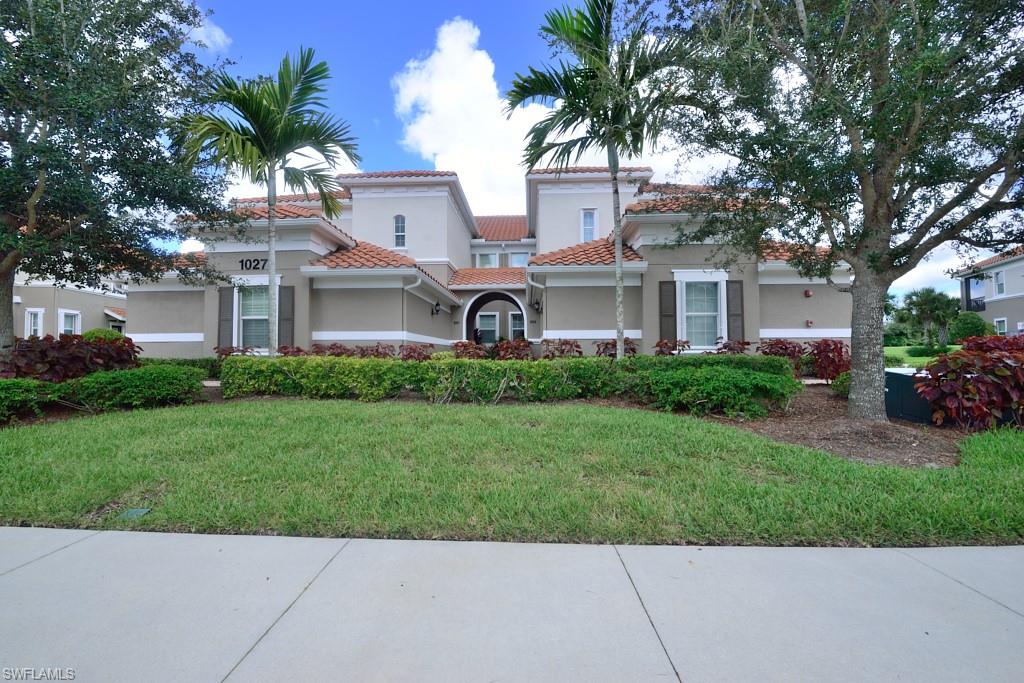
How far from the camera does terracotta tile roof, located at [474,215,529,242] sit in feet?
79.7

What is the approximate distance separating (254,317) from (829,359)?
13963 millimetres

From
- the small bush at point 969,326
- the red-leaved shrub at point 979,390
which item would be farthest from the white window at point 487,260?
the small bush at point 969,326

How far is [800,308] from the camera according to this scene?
40.7 feet

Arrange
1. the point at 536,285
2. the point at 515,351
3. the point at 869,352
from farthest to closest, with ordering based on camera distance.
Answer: the point at 536,285
the point at 515,351
the point at 869,352

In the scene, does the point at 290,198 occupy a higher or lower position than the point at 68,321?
higher

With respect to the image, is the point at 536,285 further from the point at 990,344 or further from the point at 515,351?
the point at 990,344

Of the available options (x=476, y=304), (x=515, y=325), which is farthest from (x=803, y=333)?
(x=515, y=325)

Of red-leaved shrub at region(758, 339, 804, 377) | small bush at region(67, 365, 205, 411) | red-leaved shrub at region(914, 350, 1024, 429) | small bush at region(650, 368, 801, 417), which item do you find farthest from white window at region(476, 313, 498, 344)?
red-leaved shrub at region(914, 350, 1024, 429)

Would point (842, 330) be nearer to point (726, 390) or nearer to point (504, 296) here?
point (726, 390)

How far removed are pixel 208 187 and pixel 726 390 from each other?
934cm

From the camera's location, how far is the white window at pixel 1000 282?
88.4 ft

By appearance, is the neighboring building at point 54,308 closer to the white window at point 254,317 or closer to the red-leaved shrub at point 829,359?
the white window at point 254,317

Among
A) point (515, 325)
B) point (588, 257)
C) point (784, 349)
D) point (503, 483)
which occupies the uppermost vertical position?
point (588, 257)

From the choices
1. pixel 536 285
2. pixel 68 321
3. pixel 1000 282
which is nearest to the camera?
pixel 536 285
